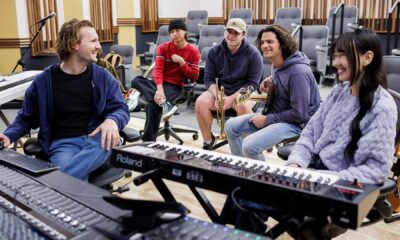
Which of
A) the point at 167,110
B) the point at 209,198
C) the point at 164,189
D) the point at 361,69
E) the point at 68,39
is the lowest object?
the point at 209,198

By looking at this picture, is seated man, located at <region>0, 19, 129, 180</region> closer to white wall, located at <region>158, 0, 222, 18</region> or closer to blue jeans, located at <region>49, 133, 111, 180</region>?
blue jeans, located at <region>49, 133, 111, 180</region>

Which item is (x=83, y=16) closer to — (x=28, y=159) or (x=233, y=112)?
(x=233, y=112)

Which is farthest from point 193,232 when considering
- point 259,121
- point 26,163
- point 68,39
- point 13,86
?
point 13,86

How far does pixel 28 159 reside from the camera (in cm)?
162

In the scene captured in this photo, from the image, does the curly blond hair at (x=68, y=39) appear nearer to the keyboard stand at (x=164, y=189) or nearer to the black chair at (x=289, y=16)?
the keyboard stand at (x=164, y=189)

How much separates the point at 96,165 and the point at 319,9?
786 cm

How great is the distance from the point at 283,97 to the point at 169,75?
1715 millimetres

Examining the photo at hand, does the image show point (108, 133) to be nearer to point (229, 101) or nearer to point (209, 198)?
point (209, 198)

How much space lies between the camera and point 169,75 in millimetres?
4270

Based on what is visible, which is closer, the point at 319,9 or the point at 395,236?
the point at 395,236

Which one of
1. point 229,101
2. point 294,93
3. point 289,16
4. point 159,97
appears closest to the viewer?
point 294,93

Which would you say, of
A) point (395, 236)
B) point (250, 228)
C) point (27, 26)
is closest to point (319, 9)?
point (27, 26)

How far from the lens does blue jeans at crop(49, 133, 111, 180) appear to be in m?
2.12

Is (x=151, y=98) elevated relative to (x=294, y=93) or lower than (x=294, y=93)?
lower
